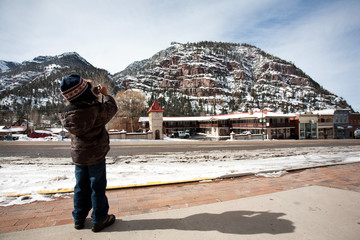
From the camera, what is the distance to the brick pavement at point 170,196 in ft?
7.67

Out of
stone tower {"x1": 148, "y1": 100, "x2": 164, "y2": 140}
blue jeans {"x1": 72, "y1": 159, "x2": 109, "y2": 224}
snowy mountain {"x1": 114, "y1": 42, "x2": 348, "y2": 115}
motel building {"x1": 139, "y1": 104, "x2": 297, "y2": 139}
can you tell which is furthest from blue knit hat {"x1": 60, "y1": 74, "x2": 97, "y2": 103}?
snowy mountain {"x1": 114, "y1": 42, "x2": 348, "y2": 115}

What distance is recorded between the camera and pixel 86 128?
2.05 m

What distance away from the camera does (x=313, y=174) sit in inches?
177

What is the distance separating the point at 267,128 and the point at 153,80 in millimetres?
155279

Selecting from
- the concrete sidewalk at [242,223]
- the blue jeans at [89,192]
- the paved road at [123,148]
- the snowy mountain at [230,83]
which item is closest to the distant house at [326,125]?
the paved road at [123,148]

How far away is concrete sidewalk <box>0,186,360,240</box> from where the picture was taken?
186 cm

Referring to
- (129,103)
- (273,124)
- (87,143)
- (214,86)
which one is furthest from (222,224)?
(214,86)

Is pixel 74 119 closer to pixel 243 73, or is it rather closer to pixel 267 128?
pixel 267 128

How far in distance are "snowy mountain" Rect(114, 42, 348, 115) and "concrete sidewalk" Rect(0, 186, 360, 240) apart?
136 m

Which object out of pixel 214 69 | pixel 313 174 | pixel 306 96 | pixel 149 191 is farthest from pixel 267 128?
pixel 214 69

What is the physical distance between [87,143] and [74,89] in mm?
622

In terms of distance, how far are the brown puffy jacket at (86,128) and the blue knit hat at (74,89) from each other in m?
0.10

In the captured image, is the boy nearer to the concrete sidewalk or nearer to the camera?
the camera

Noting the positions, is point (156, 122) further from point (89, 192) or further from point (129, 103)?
point (89, 192)
